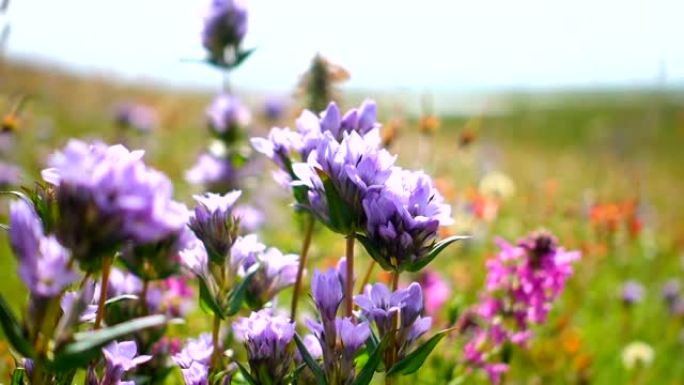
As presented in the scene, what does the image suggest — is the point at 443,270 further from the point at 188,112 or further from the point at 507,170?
the point at 188,112

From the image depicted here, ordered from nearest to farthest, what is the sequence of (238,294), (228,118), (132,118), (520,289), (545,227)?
(238,294) → (520,289) → (228,118) → (545,227) → (132,118)

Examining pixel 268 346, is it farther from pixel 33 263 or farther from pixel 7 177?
pixel 7 177

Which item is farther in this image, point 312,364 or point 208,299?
point 208,299

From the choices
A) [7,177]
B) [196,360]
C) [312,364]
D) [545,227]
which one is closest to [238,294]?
[196,360]

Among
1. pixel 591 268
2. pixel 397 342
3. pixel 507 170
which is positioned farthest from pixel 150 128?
pixel 507 170

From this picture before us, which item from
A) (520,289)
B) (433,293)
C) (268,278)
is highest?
(268,278)

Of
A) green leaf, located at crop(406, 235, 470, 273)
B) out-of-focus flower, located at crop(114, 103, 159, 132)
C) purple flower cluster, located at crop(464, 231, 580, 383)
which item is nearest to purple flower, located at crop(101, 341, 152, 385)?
green leaf, located at crop(406, 235, 470, 273)

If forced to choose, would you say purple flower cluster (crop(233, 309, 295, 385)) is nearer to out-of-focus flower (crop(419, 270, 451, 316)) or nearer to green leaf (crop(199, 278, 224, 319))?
green leaf (crop(199, 278, 224, 319))
